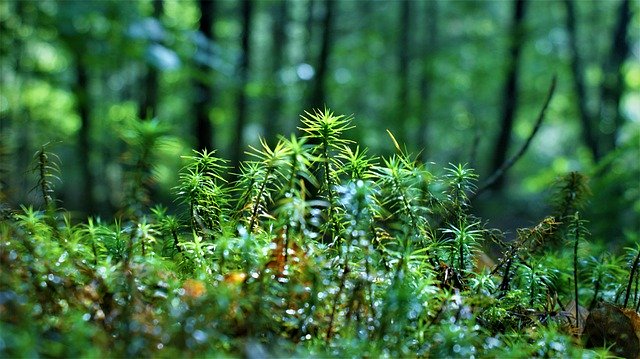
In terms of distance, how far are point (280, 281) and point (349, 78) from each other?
592 inches

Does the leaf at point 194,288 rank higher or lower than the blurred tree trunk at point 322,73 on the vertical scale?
lower

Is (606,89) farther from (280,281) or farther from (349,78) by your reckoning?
(280,281)

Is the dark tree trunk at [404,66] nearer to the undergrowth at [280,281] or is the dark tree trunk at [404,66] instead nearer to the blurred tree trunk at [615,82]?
the blurred tree trunk at [615,82]

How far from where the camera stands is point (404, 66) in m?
13.9

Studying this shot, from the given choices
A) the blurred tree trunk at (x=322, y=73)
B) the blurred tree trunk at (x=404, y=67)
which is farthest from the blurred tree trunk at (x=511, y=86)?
the blurred tree trunk at (x=322, y=73)

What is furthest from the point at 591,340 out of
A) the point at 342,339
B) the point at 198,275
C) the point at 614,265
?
the point at 198,275

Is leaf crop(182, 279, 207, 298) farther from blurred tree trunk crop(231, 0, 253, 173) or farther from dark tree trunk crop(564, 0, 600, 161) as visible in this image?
blurred tree trunk crop(231, 0, 253, 173)

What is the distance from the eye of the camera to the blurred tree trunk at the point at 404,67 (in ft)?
40.9

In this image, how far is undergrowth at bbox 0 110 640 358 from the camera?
1177 millimetres

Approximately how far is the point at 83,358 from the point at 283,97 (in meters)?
14.2

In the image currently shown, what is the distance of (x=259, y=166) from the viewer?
182 centimetres

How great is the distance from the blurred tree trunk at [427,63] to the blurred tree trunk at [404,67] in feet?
1.30

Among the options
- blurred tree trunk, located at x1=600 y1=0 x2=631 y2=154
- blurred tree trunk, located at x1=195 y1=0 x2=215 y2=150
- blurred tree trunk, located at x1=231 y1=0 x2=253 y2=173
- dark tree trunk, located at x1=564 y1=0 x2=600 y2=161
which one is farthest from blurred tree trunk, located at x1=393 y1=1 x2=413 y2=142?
blurred tree trunk, located at x1=195 y1=0 x2=215 y2=150

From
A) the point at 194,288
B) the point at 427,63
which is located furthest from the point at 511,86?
the point at 194,288
